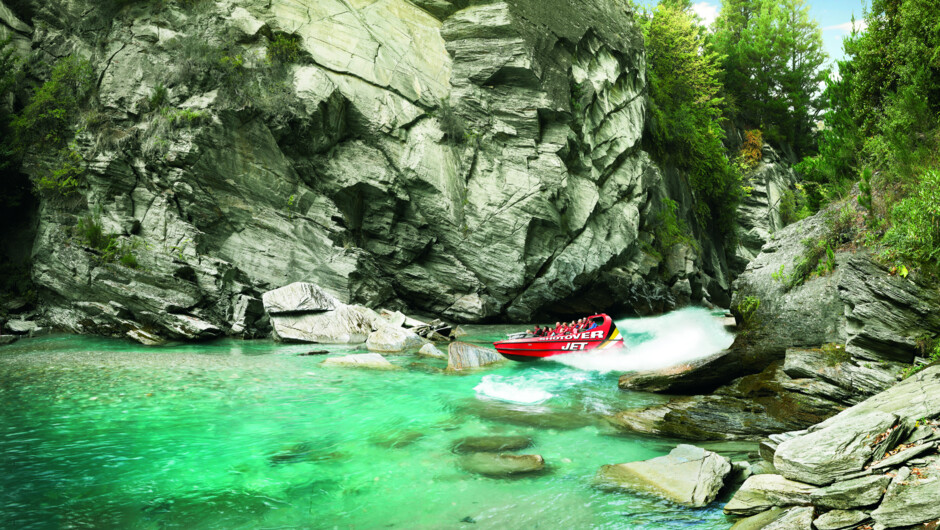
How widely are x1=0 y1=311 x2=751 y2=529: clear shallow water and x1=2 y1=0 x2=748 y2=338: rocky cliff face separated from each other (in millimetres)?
7747

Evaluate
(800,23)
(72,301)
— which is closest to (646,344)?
(72,301)

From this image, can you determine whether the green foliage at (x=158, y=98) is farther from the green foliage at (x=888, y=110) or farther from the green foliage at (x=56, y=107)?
the green foliage at (x=888, y=110)

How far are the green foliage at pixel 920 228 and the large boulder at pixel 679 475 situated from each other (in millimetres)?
5105

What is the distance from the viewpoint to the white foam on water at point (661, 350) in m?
15.3

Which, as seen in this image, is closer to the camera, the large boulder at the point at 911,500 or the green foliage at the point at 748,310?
the large boulder at the point at 911,500

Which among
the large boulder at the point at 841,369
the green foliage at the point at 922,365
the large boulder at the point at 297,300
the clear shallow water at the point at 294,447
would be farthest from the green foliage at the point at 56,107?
the green foliage at the point at 922,365

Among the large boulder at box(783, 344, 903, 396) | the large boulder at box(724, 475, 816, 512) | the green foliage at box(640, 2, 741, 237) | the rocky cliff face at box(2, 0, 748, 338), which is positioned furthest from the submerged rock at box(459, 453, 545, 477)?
the green foliage at box(640, 2, 741, 237)

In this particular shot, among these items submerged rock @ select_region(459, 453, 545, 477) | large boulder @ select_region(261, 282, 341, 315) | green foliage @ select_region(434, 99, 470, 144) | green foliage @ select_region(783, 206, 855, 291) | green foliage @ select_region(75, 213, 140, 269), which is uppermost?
green foliage @ select_region(434, 99, 470, 144)

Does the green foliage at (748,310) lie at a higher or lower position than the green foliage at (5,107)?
lower

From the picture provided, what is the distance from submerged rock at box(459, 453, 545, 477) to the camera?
6.83 m

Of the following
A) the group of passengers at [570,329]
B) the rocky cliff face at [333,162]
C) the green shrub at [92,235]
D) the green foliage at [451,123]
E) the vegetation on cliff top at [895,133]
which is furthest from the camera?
the green foliage at [451,123]

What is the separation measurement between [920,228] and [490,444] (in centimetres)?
779

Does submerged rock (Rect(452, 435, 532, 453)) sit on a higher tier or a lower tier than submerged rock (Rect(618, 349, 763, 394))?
lower

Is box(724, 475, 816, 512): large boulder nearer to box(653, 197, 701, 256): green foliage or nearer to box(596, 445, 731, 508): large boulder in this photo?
box(596, 445, 731, 508): large boulder
